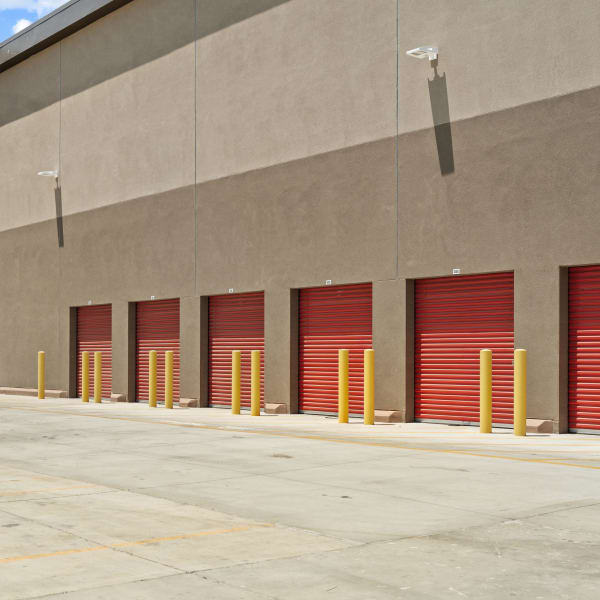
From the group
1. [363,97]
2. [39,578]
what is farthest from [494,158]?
[39,578]

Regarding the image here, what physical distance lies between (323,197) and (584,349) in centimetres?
648

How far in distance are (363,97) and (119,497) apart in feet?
38.4

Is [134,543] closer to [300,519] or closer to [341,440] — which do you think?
[300,519]

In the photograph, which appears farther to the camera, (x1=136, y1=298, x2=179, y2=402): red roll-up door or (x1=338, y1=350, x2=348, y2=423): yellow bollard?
(x1=136, y1=298, x2=179, y2=402): red roll-up door

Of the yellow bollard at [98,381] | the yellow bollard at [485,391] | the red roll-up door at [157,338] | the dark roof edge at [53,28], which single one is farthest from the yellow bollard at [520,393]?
the dark roof edge at [53,28]

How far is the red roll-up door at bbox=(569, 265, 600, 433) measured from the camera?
48.0 feet

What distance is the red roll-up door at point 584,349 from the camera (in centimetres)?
1462

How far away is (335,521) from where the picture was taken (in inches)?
284

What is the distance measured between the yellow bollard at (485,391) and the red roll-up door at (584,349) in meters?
1.32

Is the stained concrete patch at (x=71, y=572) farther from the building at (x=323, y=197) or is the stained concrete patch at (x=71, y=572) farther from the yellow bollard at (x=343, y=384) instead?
the yellow bollard at (x=343, y=384)

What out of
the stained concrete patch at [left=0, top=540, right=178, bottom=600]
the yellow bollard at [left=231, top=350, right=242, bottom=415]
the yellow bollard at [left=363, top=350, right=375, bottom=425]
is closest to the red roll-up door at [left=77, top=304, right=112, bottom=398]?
the yellow bollard at [left=231, top=350, right=242, bottom=415]

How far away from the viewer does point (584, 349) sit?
14766 mm

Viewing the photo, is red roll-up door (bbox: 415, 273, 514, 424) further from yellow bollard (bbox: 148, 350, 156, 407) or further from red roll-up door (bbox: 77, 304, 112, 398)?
red roll-up door (bbox: 77, 304, 112, 398)

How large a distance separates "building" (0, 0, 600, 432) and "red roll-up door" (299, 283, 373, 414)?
5 centimetres
